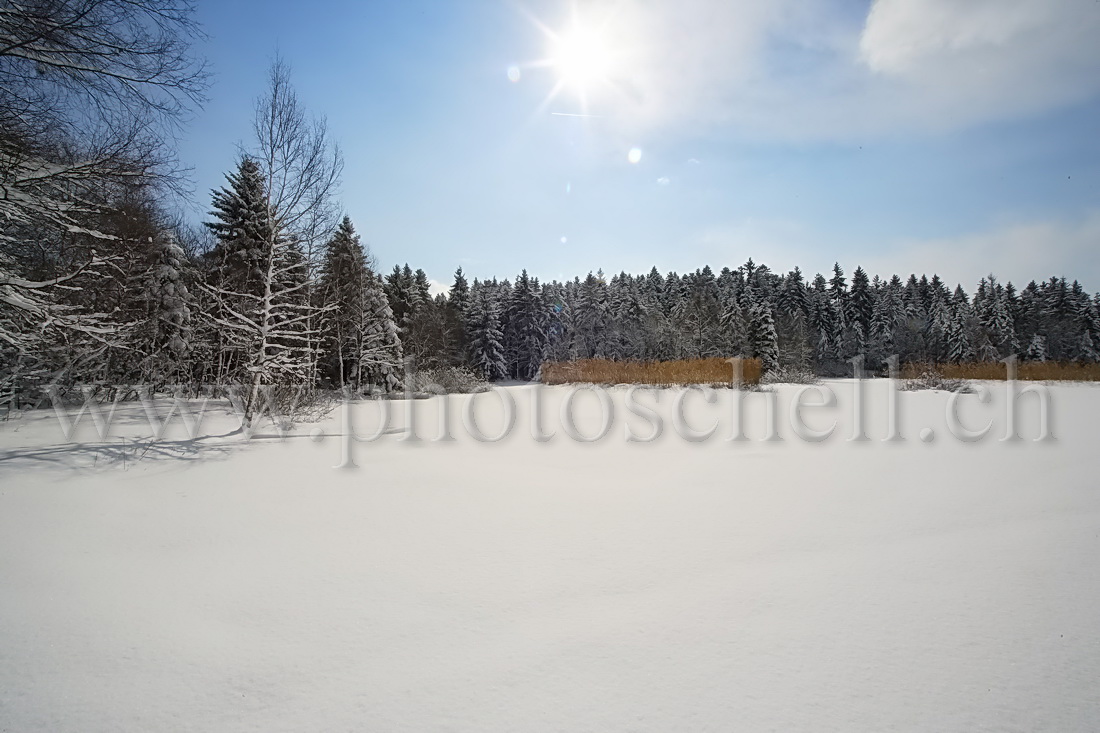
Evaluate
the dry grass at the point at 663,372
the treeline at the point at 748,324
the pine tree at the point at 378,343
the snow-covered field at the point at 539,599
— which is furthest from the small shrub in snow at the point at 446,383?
the snow-covered field at the point at 539,599

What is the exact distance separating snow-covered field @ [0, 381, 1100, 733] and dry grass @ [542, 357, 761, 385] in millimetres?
14876

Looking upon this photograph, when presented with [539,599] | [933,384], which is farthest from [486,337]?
[539,599]

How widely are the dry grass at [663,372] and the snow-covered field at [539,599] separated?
14.9 meters

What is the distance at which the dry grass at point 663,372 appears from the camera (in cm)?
1970

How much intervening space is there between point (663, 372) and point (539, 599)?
18774 millimetres

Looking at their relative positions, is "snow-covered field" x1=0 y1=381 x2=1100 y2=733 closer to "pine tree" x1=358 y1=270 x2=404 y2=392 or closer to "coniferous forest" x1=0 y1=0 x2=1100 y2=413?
"coniferous forest" x1=0 y1=0 x2=1100 y2=413

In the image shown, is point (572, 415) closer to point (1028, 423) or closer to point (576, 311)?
point (1028, 423)

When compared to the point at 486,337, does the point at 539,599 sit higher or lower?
lower

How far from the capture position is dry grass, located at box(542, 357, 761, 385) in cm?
1970

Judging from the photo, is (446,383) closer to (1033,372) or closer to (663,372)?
(663,372)

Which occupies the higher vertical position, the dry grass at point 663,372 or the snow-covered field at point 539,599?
the dry grass at point 663,372

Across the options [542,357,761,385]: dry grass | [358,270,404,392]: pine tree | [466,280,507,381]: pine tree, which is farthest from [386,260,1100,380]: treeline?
[542,357,761,385]: dry grass

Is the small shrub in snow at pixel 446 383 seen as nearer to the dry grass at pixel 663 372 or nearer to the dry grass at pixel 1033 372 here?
the dry grass at pixel 663 372

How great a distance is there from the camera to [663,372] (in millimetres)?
20484
